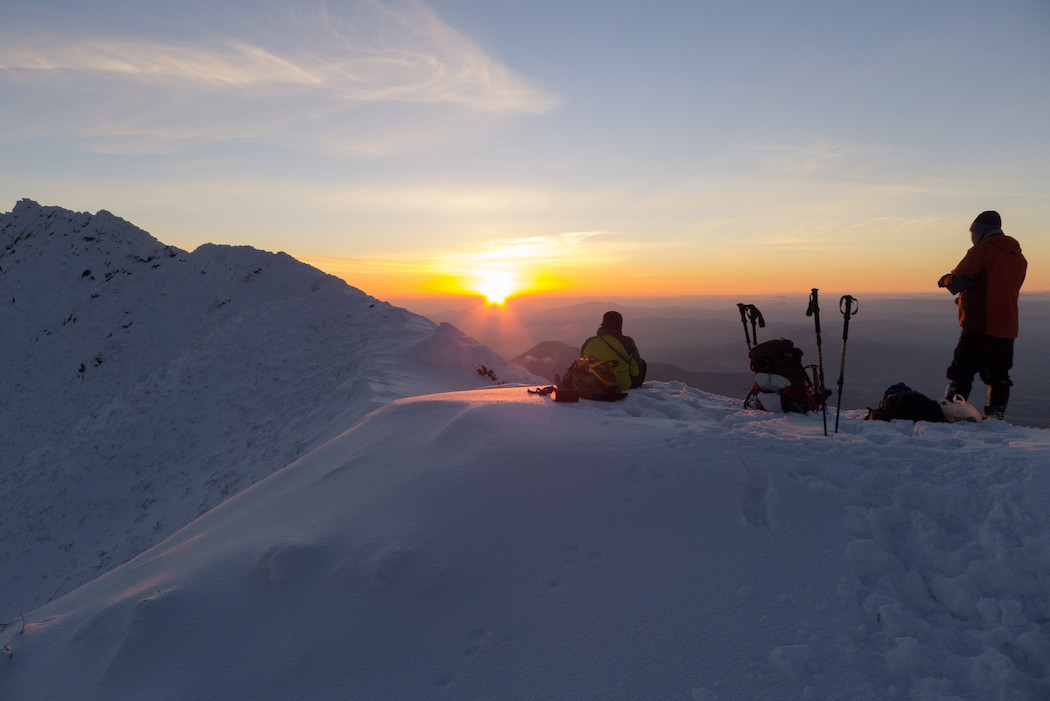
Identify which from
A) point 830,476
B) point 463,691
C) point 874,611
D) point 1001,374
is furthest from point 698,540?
point 1001,374

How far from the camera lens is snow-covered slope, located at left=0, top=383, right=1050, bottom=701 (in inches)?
121

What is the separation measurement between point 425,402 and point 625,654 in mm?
4987

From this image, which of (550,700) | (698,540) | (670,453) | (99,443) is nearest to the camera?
(550,700)

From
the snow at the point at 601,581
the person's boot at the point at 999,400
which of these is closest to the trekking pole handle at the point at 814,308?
the snow at the point at 601,581

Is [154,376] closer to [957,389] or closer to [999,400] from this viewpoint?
[957,389]

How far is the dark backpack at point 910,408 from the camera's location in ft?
22.8

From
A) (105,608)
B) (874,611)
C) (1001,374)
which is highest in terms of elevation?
(1001,374)

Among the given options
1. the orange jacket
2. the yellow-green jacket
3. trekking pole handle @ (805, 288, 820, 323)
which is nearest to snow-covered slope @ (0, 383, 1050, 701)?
trekking pole handle @ (805, 288, 820, 323)

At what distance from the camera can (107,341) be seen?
21.9 m

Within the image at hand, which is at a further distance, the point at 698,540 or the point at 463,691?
the point at 698,540

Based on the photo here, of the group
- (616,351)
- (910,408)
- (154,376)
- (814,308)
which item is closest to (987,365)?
(910,408)

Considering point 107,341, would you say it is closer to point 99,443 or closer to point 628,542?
point 99,443

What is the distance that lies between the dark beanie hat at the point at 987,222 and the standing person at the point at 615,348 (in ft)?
17.9

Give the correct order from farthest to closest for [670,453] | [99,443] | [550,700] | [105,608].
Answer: [99,443] < [670,453] < [105,608] < [550,700]
